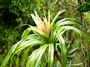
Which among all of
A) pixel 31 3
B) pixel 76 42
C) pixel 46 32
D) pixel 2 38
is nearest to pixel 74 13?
pixel 76 42

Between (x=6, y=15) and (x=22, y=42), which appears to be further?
(x=6, y=15)

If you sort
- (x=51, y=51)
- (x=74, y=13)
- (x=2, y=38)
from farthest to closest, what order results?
(x=74, y=13)
(x=2, y=38)
(x=51, y=51)

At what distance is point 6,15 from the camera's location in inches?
73.4

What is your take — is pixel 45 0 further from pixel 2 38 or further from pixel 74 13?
pixel 2 38

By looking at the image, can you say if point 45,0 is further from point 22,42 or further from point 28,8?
point 22,42

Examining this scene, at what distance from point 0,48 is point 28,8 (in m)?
0.44

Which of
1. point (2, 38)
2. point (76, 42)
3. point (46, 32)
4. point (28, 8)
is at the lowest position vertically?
point (76, 42)

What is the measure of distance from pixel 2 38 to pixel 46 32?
0.99 m

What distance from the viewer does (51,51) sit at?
83cm

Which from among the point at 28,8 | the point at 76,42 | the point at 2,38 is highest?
the point at 28,8

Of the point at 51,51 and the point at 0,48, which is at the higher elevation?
the point at 51,51

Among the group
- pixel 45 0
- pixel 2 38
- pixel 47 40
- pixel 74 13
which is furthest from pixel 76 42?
pixel 47 40

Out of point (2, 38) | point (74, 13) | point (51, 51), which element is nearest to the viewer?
point (51, 51)

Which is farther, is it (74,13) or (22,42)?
(74,13)
